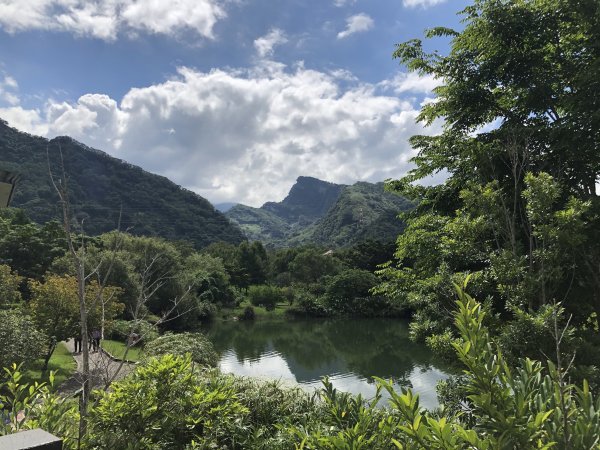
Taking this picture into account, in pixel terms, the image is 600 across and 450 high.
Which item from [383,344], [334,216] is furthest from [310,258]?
[334,216]

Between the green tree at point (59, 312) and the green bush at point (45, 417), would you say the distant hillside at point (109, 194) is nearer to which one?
the green tree at point (59, 312)

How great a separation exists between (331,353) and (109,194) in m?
83.5

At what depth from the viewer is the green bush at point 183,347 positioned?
1177 centimetres

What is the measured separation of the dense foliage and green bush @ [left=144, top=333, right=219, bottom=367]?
22.5 feet

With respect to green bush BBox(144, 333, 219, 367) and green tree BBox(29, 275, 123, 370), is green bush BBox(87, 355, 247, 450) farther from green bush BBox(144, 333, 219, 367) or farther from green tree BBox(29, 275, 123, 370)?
green tree BBox(29, 275, 123, 370)

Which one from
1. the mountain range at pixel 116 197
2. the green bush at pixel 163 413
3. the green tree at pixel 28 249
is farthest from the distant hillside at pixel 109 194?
the green bush at pixel 163 413

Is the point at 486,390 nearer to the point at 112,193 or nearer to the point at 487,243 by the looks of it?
the point at 487,243

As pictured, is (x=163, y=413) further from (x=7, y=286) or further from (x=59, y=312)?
(x=7, y=286)

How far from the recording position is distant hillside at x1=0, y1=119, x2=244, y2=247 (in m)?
75.5

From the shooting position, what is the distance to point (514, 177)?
20.4 feet

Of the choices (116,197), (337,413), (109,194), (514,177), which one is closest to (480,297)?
(514,177)

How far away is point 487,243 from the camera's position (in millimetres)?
6051

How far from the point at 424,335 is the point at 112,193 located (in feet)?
327

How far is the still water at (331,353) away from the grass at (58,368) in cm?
626
